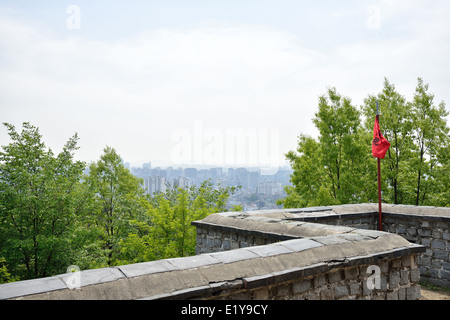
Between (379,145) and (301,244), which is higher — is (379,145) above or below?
above

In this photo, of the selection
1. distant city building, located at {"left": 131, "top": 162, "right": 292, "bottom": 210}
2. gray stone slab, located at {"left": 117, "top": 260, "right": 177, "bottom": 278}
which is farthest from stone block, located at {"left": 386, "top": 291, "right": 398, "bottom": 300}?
distant city building, located at {"left": 131, "top": 162, "right": 292, "bottom": 210}

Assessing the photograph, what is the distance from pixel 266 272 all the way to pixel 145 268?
1.30 meters

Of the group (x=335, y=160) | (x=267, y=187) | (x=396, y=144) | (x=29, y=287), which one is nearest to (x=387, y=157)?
(x=396, y=144)

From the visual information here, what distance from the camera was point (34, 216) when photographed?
57.3ft

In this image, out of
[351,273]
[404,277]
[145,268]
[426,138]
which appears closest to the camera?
[145,268]

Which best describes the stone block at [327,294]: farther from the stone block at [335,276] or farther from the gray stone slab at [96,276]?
the gray stone slab at [96,276]

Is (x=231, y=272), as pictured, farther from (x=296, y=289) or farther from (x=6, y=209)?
(x=6, y=209)

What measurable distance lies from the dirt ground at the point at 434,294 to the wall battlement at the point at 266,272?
272 cm

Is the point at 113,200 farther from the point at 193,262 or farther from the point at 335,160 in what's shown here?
the point at 193,262

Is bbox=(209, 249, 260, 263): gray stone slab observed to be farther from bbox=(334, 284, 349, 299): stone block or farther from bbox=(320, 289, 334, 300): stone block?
bbox=(334, 284, 349, 299): stone block

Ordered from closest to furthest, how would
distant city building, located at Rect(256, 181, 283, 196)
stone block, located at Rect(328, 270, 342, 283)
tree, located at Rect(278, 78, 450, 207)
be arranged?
stone block, located at Rect(328, 270, 342, 283) → tree, located at Rect(278, 78, 450, 207) → distant city building, located at Rect(256, 181, 283, 196)

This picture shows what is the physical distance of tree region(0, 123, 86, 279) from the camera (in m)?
16.9

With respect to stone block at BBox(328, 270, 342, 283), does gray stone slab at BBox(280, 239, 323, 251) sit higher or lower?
higher
